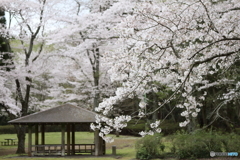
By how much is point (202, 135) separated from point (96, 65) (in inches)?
430

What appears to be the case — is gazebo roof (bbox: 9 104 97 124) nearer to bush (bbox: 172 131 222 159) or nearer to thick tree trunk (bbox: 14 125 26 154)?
thick tree trunk (bbox: 14 125 26 154)

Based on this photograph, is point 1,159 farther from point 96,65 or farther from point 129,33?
point 129,33

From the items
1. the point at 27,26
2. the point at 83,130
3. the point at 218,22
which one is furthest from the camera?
the point at 83,130

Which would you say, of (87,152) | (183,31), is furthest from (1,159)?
(183,31)

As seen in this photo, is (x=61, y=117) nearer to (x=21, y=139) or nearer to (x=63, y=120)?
(x=63, y=120)

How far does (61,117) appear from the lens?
54.0 feet

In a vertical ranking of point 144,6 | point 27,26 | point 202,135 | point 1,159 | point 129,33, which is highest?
point 27,26

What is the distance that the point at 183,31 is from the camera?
26.8ft

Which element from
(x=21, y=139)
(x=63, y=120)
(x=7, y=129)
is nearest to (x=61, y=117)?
(x=63, y=120)

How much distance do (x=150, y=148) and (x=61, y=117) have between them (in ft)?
16.2

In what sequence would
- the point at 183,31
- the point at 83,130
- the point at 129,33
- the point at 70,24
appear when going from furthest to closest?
the point at 83,130 < the point at 70,24 < the point at 183,31 < the point at 129,33

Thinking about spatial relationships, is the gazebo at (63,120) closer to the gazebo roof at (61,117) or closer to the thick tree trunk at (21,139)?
the gazebo roof at (61,117)

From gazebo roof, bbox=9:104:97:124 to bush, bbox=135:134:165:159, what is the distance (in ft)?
10.0

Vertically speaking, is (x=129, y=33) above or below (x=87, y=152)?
above
